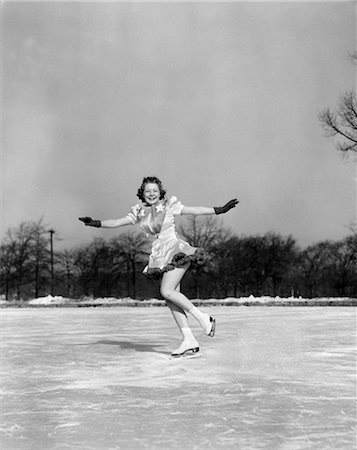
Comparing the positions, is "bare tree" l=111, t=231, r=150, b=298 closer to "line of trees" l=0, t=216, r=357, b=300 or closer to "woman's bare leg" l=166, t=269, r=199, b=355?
"line of trees" l=0, t=216, r=357, b=300

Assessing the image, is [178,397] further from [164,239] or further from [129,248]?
[129,248]

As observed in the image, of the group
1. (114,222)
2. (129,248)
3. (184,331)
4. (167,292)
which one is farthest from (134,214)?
(129,248)

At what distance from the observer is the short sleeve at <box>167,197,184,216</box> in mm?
5449

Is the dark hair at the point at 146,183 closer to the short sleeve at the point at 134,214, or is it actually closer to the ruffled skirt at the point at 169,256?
the short sleeve at the point at 134,214

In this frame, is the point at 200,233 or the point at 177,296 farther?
the point at 200,233

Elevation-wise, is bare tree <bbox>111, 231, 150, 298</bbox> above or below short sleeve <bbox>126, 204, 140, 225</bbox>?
above

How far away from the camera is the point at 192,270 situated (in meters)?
37.5

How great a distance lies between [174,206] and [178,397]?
90.1 inches

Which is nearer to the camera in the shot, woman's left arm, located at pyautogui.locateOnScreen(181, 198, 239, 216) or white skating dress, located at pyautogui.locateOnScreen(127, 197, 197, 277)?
woman's left arm, located at pyautogui.locateOnScreen(181, 198, 239, 216)

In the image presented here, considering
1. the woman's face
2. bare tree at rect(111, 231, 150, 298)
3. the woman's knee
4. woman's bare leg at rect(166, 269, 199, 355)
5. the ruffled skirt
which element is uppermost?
bare tree at rect(111, 231, 150, 298)

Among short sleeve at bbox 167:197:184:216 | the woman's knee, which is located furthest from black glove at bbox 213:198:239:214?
the woman's knee

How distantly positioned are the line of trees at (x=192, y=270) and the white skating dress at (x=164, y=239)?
3117cm

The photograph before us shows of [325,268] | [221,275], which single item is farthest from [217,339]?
[325,268]

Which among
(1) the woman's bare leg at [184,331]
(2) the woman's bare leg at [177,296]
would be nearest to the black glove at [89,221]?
(2) the woman's bare leg at [177,296]
